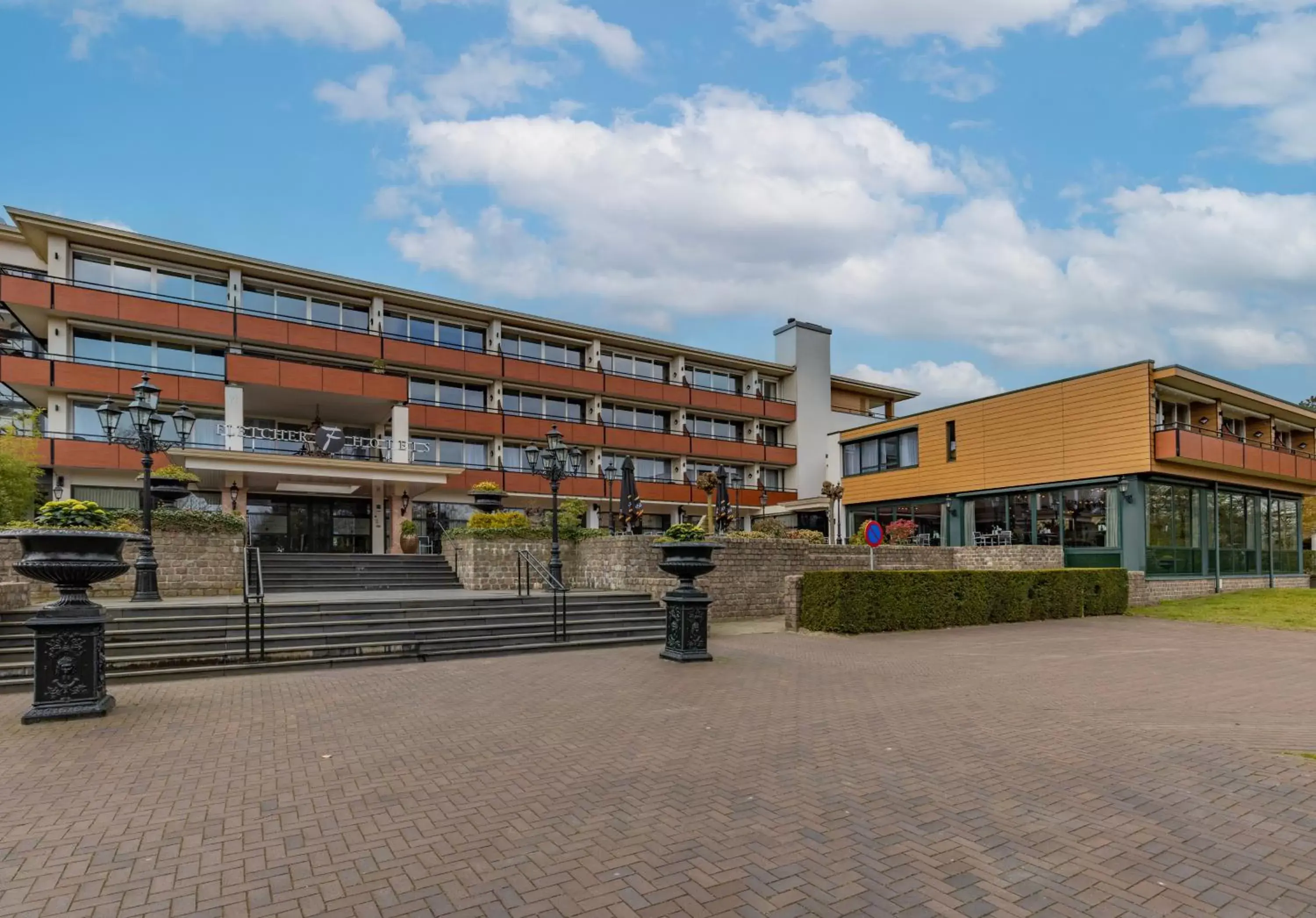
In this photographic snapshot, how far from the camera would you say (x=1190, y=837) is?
169 inches

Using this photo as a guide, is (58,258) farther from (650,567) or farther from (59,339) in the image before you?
(650,567)

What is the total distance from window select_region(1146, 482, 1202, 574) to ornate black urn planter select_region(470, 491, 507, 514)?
19.9 metres

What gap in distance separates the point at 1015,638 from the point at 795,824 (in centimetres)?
1253

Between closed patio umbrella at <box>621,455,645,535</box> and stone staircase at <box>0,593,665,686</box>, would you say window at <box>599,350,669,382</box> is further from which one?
stone staircase at <box>0,593,665,686</box>

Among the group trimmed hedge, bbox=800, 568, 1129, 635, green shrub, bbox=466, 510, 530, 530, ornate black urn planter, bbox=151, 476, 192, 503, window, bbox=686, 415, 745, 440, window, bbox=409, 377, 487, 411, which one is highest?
window, bbox=409, 377, 487, 411

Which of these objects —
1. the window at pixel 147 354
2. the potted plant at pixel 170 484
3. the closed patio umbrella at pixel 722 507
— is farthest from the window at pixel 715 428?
the potted plant at pixel 170 484

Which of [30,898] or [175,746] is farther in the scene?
[175,746]

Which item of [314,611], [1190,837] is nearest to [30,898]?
[1190,837]

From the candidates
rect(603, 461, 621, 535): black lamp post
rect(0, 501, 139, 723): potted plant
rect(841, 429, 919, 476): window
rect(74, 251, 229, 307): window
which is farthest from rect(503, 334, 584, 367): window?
rect(0, 501, 139, 723): potted plant

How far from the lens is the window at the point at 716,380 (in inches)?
1642

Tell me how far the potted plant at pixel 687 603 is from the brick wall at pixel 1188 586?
1659cm

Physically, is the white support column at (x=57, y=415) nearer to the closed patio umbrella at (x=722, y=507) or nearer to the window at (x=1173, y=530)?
the closed patio umbrella at (x=722, y=507)

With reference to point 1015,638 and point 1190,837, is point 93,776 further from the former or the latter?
point 1015,638

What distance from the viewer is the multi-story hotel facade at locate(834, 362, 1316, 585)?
23125 mm
